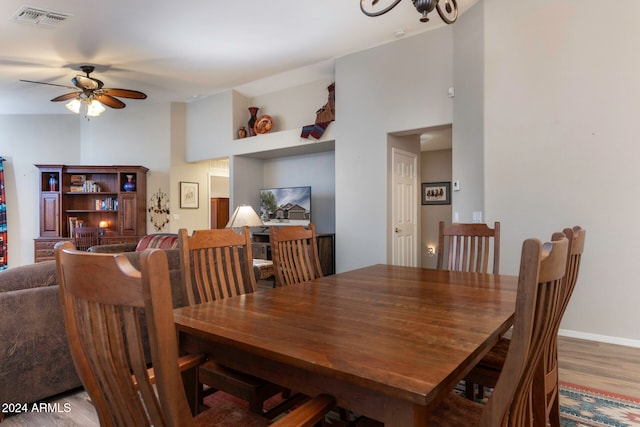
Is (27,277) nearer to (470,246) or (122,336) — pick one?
(122,336)

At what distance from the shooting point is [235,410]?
4.03 feet

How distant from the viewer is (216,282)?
1861 mm

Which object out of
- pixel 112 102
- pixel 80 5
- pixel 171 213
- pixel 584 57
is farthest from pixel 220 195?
pixel 584 57

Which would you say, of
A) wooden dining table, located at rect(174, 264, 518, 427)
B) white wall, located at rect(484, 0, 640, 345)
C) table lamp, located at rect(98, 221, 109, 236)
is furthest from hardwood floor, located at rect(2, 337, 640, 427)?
table lamp, located at rect(98, 221, 109, 236)

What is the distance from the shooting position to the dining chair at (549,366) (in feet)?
4.19

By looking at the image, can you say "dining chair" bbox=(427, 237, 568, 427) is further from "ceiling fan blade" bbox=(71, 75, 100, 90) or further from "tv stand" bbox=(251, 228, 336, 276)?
"ceiling fan blade" bbox=(71, 75, 100, 90)

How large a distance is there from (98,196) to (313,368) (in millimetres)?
7447

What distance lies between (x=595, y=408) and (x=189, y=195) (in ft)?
22.2

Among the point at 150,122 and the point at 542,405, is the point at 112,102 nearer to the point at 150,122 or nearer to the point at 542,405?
the point at 150,122

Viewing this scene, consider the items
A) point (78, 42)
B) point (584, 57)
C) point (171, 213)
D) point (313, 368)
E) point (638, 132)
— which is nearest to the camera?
point (313, 368)

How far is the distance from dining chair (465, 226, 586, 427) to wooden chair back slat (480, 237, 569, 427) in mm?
339

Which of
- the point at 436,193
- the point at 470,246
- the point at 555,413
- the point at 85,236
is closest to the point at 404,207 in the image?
the point at 436,193

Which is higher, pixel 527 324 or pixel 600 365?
pixel 527 324

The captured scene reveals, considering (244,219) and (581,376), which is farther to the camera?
(244,219)
